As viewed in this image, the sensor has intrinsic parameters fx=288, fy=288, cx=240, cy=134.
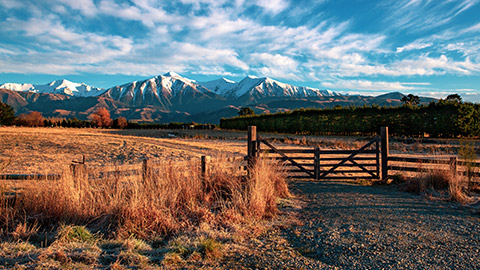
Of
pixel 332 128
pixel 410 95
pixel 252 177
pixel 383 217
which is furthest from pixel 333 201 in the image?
pixel 410 95

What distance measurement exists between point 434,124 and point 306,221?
1008 inches

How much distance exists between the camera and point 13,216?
16.4 feet

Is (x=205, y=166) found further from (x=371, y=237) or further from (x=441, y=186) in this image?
(x=441, y=186)

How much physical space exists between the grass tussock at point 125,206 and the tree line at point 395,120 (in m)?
25.2

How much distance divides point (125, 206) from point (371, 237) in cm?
429

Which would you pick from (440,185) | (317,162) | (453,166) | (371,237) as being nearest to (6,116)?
(317,162)

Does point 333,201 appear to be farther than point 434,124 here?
No

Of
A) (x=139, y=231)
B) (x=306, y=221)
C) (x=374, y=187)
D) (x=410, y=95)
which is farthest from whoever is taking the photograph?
(x=410, y=95)

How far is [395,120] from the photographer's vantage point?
28.1 m

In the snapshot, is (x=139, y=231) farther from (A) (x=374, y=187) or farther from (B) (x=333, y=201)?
(A) (x=374, y=187)

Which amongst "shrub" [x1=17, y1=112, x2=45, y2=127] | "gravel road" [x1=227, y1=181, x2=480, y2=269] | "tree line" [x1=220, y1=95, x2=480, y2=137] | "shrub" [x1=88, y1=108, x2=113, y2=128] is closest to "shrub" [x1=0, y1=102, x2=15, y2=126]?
"shrub" [x1=17, y1=112, x2=45, y2=127]

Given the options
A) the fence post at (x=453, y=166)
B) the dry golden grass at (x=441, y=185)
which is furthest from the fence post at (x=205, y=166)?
the fence post at (x=453, y=166)

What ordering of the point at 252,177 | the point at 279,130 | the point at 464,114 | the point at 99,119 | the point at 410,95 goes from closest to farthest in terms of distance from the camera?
the point at 252,177
the point at 464,114
the point at 279,130
the point at 410,95
the point at 99,119

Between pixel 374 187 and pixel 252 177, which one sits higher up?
pixel 252 177
